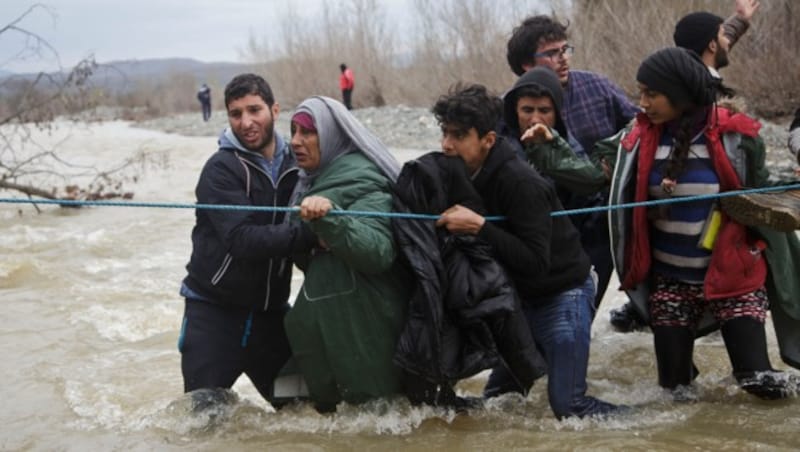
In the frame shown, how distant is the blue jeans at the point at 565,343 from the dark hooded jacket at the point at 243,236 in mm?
1069

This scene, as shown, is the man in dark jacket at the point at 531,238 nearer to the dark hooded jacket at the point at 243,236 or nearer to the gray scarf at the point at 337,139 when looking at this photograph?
the gray scarf at the point at 337,139

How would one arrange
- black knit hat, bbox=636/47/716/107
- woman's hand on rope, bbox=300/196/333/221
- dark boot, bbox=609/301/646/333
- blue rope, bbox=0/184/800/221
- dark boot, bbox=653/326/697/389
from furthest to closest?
dark boot, bbox=609/301/646/333
dark boot, bbox=653/326/697/389
black knit hat, bbox=636/47/716/107
blue rope, bbox=0/184/800/221
woman's hand on rope, bbox=300/196/333/221

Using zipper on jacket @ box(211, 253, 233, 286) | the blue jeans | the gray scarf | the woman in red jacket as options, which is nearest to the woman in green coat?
the gray scarf

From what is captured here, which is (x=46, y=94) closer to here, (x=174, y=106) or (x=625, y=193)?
(x=625, y=193)

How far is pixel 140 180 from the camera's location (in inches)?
740

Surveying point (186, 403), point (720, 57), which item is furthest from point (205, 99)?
point (186, 403)

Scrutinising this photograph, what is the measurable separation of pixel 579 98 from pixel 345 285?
173cm

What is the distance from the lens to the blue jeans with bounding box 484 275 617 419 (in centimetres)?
399

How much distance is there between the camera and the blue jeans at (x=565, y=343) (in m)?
3.99

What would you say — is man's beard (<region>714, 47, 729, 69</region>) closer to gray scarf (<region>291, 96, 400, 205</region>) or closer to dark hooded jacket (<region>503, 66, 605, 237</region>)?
dark hooded jacket (<region>503, 66, 605, 237</region>)

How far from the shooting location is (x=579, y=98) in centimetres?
475

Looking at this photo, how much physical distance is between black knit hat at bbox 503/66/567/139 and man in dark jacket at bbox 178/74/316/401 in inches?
40.6

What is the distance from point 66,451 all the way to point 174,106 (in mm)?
71595

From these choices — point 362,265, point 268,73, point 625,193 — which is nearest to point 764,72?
point 625,193
